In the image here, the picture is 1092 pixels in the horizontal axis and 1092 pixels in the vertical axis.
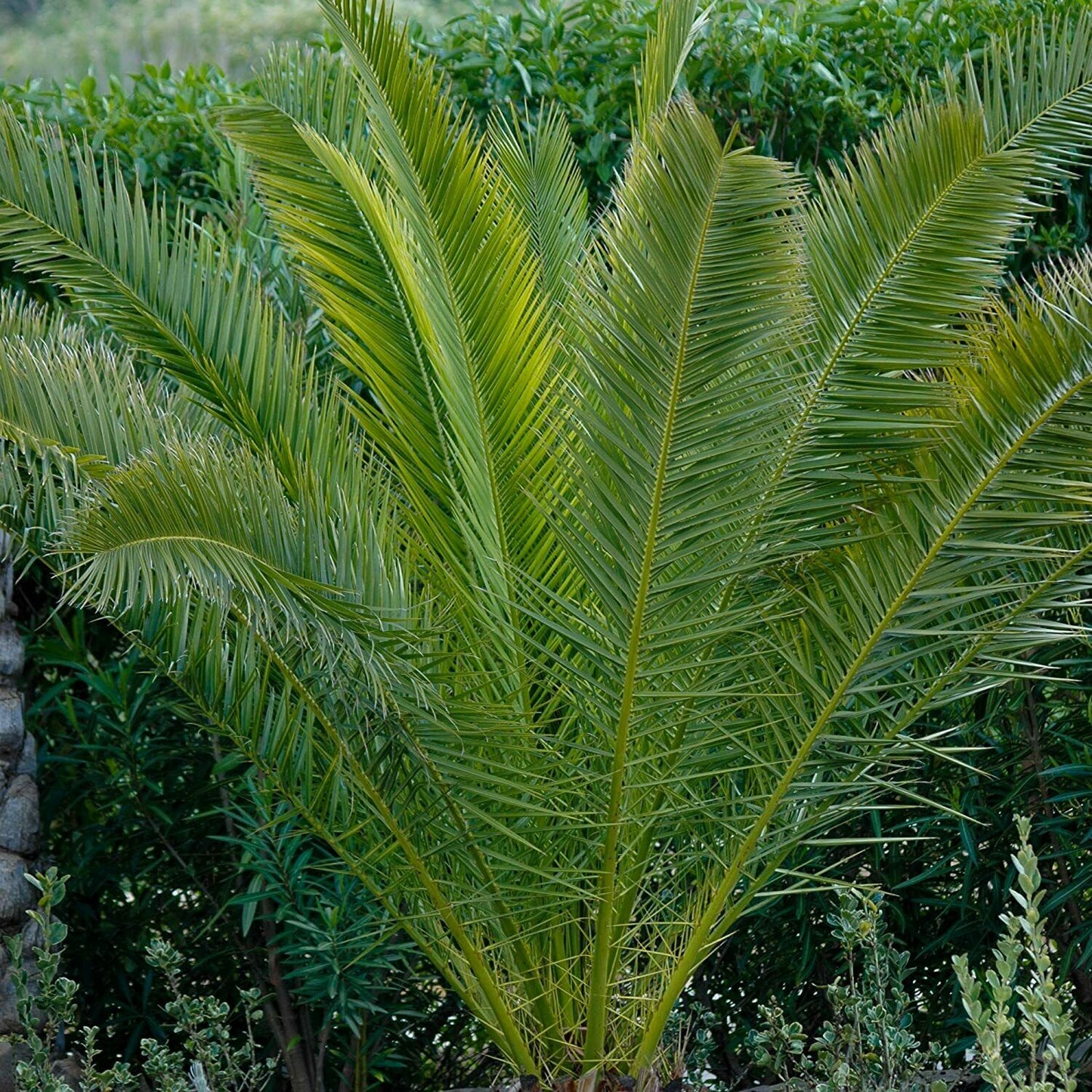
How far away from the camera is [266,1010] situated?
3.78 metres

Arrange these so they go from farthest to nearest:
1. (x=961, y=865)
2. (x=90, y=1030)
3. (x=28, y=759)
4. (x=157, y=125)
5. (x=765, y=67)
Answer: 1. (x=157, y=125)
2. (x=765, y=67)
3. (x=961, y=865)
4. (x=28, y=759)
5. (x=90, y=1030)

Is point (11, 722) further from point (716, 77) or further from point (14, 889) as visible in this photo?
point (716, 77)

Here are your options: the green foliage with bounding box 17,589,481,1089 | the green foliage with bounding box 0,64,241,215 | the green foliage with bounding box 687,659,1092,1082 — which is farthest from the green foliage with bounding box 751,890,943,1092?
the green foliage with bounding box 0,64,241,215

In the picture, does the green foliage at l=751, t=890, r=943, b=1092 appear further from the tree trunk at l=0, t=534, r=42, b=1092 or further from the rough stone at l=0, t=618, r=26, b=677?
the rough stone at l=0, t=618, r=26, b=677

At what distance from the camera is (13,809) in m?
3.29

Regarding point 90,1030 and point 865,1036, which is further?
point 865,1036

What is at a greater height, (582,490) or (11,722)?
(582,490)

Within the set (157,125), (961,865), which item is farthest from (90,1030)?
(157,125)

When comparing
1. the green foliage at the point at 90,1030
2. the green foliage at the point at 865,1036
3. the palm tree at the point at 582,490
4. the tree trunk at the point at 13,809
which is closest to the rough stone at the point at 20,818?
the tree trunk at the point at 13,809

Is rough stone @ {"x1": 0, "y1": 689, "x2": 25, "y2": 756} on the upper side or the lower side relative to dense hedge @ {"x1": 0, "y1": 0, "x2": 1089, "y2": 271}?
lower

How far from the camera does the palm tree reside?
2217 millimetres

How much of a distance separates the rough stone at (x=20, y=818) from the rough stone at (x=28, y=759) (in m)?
0.02

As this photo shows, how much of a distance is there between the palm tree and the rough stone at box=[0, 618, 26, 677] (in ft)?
1.43

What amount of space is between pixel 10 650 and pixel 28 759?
305 millimetres
